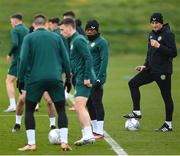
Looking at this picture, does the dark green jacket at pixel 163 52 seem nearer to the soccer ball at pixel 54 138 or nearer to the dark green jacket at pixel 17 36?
the soccer ball at pixel 54 138

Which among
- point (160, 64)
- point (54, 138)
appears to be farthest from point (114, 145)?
point (160, 64)

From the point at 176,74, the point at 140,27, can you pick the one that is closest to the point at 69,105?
the point at 176,74

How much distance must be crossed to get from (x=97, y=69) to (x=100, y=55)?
280 millimetres

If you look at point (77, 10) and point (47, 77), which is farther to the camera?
point (77, 10)

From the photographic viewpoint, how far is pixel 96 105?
16.5m

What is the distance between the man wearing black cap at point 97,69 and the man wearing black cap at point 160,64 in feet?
3.66

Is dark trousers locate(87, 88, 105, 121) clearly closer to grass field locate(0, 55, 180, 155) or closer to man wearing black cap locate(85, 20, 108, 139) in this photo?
man wearing black cap locate(85, 20, 108, 139)

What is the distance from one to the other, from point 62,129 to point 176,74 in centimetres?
2133

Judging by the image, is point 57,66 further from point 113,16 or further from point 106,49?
point 113,16

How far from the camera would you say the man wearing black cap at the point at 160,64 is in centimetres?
1689

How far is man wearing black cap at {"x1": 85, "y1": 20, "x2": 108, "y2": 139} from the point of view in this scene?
53.2 ft

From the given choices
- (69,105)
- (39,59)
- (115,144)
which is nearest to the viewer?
(39,59)

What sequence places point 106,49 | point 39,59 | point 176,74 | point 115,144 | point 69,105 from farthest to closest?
point 176,74, point 69,105, point 106,49, point 115,144, point 39,59

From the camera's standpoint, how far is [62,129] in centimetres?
1438
